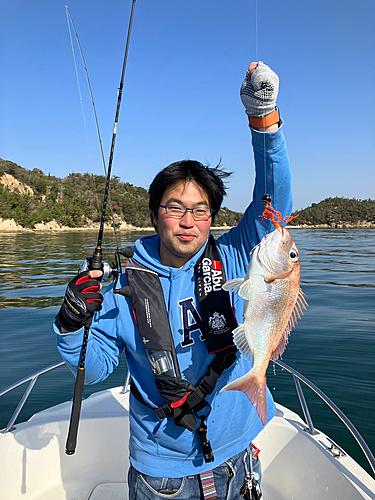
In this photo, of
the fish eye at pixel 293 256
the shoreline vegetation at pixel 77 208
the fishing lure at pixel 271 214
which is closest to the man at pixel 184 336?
the fishing lure at pixel 271 214

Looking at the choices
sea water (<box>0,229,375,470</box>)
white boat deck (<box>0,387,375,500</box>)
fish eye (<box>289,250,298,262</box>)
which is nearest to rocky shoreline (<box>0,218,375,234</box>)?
sea water (<box>0,229,375,470</box>)

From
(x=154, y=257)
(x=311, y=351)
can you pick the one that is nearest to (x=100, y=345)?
(x=154, y=257)

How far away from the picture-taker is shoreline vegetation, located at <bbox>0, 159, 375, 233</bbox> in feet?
175

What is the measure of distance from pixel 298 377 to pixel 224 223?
71.9m

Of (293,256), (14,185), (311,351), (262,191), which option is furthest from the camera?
(14,185)

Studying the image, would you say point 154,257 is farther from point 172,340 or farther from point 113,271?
point 172,340

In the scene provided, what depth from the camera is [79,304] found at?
74.7 inches

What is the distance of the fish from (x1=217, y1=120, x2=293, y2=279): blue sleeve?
31cm

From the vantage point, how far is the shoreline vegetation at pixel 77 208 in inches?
2105

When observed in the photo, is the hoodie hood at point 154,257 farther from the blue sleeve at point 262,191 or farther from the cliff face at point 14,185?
Result: the cliff face at point 14,185

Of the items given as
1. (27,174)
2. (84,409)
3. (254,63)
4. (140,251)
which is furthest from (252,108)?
(27,174)

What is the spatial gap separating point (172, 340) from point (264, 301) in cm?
61

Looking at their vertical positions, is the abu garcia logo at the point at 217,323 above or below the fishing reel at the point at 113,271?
below

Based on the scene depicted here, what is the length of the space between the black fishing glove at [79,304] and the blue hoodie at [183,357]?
9cm
